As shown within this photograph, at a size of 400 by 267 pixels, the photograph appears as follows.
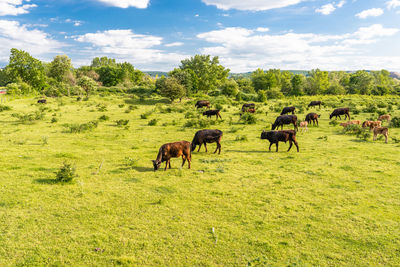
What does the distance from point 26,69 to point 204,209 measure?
82611mm

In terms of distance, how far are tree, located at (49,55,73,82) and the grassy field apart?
7975cm

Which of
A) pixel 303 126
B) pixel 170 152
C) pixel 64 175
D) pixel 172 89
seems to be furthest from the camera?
pixel 172 89

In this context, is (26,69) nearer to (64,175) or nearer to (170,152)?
(64,175)

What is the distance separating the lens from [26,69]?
68188mm

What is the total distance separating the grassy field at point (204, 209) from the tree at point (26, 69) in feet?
219

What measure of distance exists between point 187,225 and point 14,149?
14406 mm

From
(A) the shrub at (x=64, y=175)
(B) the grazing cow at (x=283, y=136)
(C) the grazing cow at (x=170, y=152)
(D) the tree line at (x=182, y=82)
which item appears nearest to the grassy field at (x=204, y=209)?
(A) the shrub at (x=64, y=175)

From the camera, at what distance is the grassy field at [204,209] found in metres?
6.28

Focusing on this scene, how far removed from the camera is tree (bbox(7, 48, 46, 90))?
66.2m

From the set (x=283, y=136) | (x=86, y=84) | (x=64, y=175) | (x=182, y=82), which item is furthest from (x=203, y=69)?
(x=64, y=175)

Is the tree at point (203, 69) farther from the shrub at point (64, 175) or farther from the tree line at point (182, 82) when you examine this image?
the shrub at point (64, 175)

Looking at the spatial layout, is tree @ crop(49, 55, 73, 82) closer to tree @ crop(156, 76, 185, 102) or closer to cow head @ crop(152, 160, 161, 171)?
tree @ crop(156, 76, 185, 102)

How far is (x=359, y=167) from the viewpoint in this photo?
12.6m

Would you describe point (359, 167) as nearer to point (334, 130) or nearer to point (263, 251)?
point (263, 251)
